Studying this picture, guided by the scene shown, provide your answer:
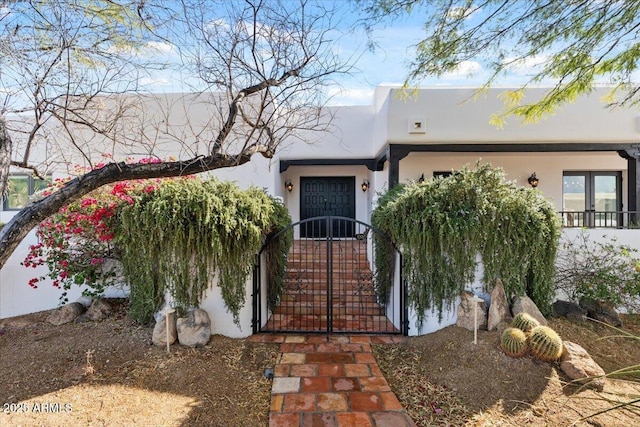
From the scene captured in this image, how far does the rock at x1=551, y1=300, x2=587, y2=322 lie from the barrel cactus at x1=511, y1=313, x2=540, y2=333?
4.69 ft

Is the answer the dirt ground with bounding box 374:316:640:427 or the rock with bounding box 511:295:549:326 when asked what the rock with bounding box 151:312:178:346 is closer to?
the dirt ground with bounding box 374:316:640:427

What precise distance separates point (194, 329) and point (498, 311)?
4101 mm

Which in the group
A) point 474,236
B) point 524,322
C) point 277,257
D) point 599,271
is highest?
point 474,236

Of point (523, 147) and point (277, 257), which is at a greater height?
point (523, 147)

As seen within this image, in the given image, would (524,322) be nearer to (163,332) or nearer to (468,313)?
(468,313)

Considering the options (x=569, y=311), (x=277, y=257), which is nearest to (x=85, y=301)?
(x=277, y=257)

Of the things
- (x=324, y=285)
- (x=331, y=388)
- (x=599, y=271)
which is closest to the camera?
(x=331, y=388)

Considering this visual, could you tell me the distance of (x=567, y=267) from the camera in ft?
17.9

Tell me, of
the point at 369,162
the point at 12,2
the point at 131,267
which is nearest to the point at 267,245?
the point at 131,267

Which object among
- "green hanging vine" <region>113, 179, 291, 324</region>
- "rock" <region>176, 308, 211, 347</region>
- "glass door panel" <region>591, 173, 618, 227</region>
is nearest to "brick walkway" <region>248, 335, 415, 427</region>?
"rock" <region>176, 308, 211, 347</region>

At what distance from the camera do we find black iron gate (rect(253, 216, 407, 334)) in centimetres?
482

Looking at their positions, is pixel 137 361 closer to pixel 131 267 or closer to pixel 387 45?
pixel 131 267

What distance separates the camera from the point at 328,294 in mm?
4820

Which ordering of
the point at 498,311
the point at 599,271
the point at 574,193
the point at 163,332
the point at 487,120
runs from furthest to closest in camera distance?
the point at 574,193
the point at 487,120
the point at 599,271
the point at 498,311
the point at 163,332
